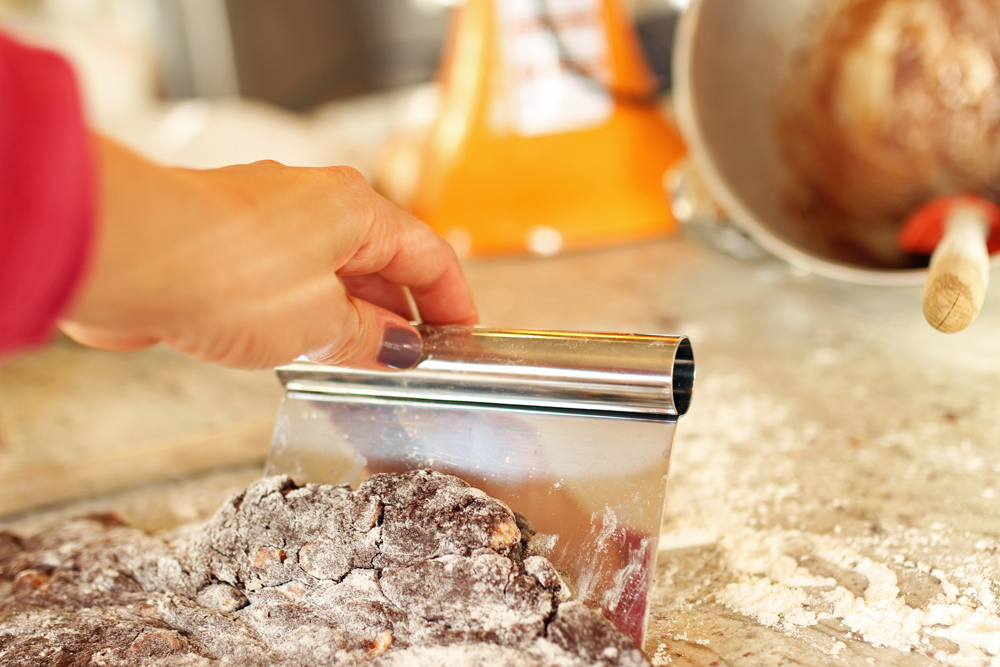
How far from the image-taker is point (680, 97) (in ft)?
2.93

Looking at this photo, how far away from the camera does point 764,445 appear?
734 millimetres

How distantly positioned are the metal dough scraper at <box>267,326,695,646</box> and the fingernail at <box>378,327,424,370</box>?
0.04 ft

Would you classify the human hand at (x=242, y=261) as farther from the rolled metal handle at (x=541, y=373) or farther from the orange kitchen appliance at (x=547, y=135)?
the orange kitchen appliance at (x=547, y=135)

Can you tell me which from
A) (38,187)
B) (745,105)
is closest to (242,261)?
(38,187)

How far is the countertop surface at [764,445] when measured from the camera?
19.7 inches

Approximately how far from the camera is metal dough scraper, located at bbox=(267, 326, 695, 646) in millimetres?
490

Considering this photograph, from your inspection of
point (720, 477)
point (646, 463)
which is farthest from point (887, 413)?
point (646, 463)

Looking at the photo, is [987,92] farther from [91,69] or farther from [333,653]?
[91,69]

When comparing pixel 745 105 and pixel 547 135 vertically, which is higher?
pixel 745 105

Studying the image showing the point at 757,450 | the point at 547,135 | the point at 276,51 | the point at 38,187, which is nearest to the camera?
the point at 38,187

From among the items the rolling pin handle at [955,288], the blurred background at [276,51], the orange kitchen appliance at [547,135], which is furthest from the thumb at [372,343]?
the blurred background at [276,51]

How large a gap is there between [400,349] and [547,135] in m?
0.84

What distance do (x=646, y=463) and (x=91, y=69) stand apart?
1874mm

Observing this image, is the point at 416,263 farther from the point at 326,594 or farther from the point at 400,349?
the point at 326,594
